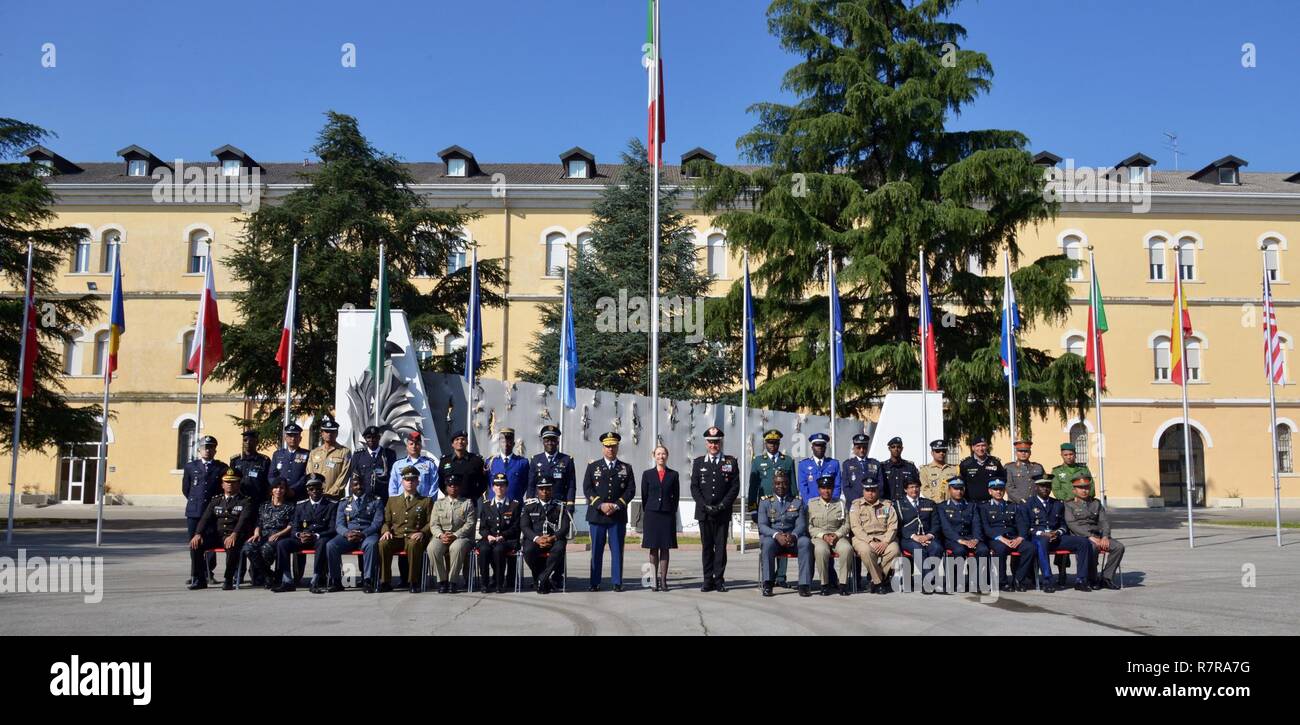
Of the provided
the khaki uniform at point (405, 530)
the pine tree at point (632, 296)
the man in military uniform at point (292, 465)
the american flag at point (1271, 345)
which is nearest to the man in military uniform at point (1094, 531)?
the khaki uniform at point (405, 530)

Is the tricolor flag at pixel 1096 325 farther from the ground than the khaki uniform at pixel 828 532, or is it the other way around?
the tricolor flag at pixel 1096 325

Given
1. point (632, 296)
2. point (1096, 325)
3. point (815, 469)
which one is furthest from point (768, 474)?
point (632, 296)

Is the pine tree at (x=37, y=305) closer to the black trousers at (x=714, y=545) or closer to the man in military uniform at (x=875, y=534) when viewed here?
the black trousers at (x=714, y=545)

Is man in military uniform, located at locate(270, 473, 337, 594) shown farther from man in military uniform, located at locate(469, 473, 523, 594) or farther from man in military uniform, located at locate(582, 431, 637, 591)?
man in military uniform, located at locate(582, 431, 637, 591)

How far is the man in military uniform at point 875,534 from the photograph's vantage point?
397 inches

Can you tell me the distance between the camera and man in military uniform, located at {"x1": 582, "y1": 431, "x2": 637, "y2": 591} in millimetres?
10281

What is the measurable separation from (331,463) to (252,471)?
910mm

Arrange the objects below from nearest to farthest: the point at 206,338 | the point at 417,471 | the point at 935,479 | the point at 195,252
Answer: the point at 417,471 → the point at 935,479 → the point at 206,338 → the point at 195,252

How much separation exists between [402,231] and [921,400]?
48.9ft

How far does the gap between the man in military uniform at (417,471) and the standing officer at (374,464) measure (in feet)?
0.45

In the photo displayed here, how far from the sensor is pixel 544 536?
32.6ft

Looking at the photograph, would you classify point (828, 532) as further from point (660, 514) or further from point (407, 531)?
point (407, 531)

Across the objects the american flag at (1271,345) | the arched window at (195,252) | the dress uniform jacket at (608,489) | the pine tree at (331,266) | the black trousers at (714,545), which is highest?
the arched window at (195,252)
